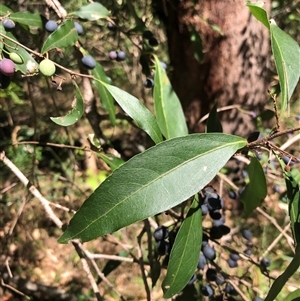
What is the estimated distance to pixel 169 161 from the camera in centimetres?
61

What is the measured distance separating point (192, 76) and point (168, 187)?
1.20 meters

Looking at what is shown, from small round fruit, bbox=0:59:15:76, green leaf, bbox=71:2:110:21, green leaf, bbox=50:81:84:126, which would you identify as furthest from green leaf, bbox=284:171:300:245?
green leaf, bbox=71:2:110:21

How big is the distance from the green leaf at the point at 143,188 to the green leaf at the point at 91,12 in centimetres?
52

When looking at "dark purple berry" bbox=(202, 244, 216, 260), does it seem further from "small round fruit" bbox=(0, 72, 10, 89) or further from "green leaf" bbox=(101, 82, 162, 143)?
"small round fruit" bbox=(0, 72, 10, 89)

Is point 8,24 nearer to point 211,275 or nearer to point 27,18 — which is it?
point 27,18

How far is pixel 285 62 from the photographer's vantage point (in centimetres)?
69

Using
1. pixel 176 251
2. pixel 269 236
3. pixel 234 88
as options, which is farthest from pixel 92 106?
pixel 269 236

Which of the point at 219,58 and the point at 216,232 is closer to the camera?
the point at 216,232

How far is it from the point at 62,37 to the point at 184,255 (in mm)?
483

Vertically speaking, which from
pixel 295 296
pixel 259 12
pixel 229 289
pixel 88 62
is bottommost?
pixel 229 289

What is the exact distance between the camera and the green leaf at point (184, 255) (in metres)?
0.71

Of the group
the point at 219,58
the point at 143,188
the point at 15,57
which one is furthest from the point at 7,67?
the point at 219,58

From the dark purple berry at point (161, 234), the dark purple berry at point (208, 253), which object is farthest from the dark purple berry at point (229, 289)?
the dark purple berry at point (161, 234)

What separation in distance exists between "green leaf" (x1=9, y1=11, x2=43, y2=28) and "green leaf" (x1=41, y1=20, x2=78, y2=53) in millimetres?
99
